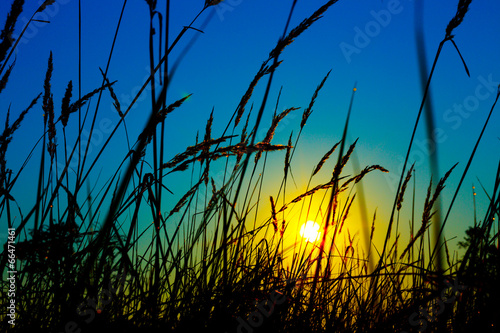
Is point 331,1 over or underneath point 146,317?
over

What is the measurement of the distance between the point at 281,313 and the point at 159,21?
3.56 feet

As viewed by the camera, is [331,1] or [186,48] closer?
[186,48]

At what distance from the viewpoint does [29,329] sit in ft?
4.34

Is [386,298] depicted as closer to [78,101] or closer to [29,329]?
[29,329]

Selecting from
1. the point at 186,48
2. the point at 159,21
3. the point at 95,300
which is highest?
the point at 159,21

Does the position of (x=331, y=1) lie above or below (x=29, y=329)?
above

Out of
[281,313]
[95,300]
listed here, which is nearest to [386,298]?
[281,313]

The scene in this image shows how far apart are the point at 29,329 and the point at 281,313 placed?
0.85 meters

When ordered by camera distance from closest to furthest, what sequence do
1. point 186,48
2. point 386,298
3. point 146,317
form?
point 186,48, point 146,317, point 386,298

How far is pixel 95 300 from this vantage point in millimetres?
1371

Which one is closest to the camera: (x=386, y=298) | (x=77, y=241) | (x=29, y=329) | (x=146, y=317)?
(x=29, y=329)

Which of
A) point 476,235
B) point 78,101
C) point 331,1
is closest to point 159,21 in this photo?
point 78,101

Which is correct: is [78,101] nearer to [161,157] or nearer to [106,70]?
[106,70]

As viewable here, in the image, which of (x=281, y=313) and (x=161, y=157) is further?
(x=281, y=313)
